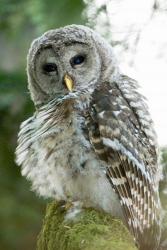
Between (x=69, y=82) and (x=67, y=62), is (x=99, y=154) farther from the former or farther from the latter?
(x=67, y=62)

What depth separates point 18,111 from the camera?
144 inches

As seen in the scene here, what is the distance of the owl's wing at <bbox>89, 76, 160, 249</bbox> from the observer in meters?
3.76

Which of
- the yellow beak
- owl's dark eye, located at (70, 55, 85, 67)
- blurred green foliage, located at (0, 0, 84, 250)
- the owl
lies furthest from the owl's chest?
owl's dark eye, located at (70, 55, 85, 67)

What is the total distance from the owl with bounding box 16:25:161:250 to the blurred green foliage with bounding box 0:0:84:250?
152 millimetres

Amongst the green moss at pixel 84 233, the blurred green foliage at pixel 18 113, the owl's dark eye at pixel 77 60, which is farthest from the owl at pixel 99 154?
the green moss at pixel 84 233

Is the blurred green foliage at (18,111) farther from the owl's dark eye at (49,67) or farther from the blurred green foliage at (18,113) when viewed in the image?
the owl's dark eye at (49,67)

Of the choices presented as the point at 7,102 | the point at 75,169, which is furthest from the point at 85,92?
the point at 7,102

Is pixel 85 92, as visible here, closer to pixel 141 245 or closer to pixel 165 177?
pixel 165 177

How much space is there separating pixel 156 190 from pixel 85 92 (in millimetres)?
851

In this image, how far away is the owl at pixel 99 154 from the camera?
379 centimetres

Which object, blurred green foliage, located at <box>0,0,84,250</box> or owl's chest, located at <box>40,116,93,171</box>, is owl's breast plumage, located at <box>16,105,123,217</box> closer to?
owl's chest, located at <box>40,116,93,171</box>

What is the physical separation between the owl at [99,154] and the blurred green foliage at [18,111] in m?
0.15

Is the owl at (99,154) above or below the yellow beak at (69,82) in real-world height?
below

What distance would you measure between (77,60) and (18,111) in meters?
1.09
